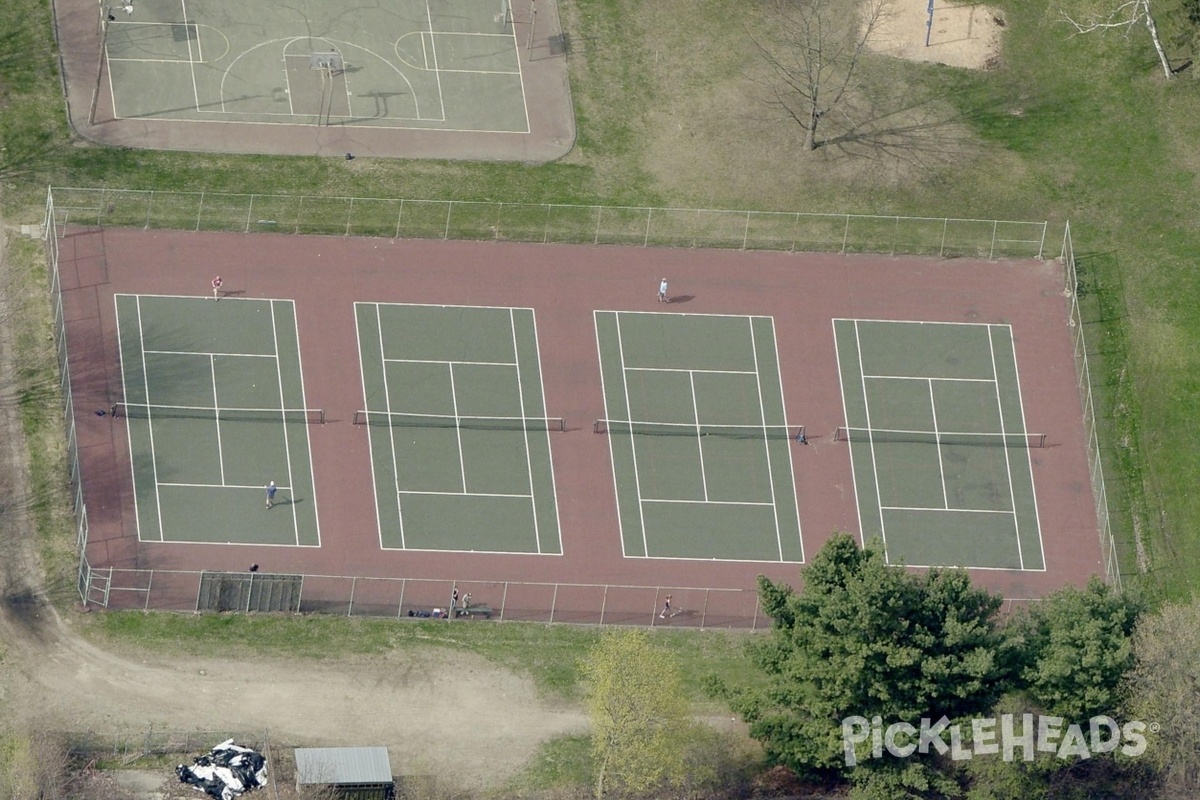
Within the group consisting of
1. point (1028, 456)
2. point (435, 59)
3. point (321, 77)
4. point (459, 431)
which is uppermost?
point (435, 59)

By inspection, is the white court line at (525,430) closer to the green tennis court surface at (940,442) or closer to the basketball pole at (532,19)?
the green tennis court surface at (940,442)

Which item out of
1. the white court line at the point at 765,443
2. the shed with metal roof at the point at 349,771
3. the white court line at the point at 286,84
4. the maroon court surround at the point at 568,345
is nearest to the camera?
the shed with metal roof at the point at 349,771

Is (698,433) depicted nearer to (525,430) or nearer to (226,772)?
(525,430)

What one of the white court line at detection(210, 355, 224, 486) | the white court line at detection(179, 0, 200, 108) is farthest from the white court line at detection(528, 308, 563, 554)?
the white court line at detection(179, 0, 200, 108)

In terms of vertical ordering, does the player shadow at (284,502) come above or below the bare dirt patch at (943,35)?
below

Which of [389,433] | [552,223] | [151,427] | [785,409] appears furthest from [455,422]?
[785,409]

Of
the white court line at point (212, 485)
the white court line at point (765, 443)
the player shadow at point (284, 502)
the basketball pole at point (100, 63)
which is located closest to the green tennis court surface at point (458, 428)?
the player shadow at point (284, 502)

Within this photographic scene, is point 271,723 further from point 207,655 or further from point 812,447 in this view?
point 812,447
